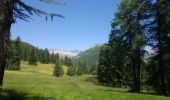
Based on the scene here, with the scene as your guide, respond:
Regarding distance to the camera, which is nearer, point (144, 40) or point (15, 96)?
point (15, 96)

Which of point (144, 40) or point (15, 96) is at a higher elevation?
point (144, 40)

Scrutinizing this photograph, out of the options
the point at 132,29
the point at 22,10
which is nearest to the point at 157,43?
the point at 132,29

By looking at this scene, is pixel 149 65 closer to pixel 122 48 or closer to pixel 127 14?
pixel 122 48

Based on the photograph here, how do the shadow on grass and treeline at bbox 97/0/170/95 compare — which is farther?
treeline at bbox 97/0/170/95

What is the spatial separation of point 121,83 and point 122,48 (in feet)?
130

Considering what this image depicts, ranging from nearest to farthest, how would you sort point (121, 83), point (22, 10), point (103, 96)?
point (22, 10)
point (103, 96)
point (121, 83)

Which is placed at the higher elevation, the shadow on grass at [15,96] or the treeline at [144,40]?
the treeline at [144,40]

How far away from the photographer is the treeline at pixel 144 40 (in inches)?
1578

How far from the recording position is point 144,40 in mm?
41219

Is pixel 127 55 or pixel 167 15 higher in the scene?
pixel 167 15

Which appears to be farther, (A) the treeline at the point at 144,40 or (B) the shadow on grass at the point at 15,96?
(A) the treeline at the point at 144,40

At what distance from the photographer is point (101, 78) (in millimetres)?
85875

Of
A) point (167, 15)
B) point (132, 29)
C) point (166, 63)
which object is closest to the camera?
point (167, 15)

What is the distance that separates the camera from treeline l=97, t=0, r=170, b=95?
40.1m
